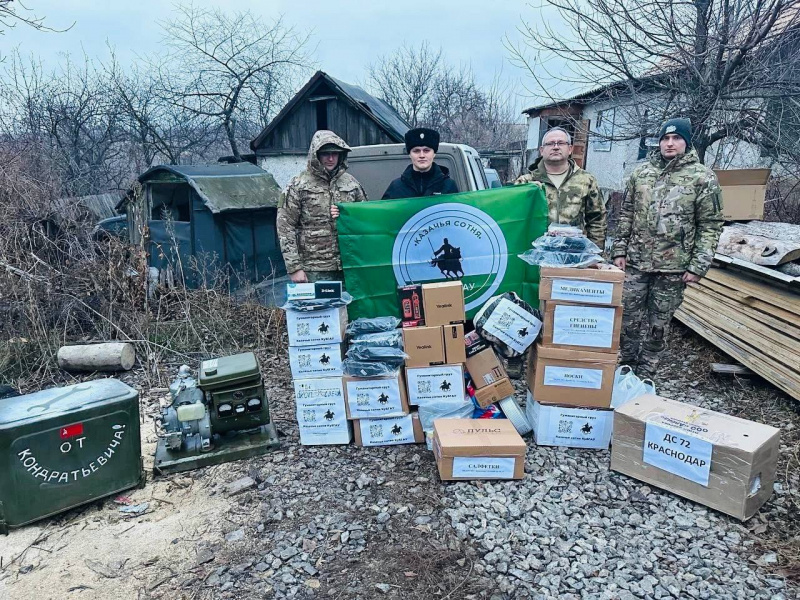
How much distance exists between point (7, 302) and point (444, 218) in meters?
4.77

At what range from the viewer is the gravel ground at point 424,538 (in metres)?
2.52

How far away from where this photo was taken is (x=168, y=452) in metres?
3.68

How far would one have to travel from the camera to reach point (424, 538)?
2824 mm

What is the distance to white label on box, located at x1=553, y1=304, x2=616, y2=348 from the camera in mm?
3459

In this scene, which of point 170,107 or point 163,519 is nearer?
point 163,519

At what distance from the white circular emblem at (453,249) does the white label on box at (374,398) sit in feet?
3.15

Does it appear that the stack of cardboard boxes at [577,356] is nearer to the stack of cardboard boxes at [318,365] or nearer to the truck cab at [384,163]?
the stack of cardboard boxes at [318,365]

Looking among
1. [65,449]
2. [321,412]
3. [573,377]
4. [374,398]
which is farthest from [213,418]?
[573,377]

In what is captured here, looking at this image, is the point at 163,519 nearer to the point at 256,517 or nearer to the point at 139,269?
the point at 256,517

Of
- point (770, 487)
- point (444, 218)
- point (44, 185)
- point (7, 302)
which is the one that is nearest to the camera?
point (770, 487)

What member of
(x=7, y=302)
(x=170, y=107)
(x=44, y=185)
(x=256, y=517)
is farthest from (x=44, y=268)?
(x=170, y=107)

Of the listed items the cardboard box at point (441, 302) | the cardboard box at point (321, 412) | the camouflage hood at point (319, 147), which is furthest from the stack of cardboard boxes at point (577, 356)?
the camouflage hood at point (319, 147)

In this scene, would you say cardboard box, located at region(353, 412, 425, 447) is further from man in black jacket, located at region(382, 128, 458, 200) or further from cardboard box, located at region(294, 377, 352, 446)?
man in black jacket, located at region(382, 128, 458, 200)

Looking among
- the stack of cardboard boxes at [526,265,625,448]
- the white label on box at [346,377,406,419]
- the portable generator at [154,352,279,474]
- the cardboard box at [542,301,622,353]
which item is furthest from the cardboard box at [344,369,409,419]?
the cardboard box at [542,301,622,353]
